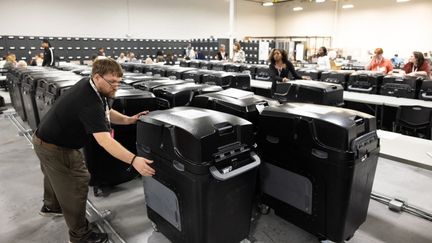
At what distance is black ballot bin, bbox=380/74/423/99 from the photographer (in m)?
4.70

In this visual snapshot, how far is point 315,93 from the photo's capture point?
362 cm

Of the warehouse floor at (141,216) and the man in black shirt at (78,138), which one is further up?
the man in black shirt at (78,138)

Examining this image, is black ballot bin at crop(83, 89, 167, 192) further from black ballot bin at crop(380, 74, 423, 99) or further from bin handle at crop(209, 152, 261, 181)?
black ballot bin at crop(380, 74, 423, 99)

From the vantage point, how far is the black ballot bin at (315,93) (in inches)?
141

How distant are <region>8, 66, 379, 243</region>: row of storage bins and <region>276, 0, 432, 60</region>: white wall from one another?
1512cm

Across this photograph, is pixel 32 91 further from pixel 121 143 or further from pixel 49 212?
pixel 49 212

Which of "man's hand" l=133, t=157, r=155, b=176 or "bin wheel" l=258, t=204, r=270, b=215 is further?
"bin wheel" l=258, t=204, r=270, b=215

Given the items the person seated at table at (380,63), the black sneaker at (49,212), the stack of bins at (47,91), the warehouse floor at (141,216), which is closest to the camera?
the warehouse floor at (141,216)

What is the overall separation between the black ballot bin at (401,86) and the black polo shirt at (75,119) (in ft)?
15.2

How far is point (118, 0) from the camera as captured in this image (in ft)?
43.8

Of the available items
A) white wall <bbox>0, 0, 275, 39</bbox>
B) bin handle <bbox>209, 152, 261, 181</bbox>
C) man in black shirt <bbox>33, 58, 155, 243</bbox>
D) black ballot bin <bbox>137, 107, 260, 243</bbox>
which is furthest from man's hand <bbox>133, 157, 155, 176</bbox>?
white wall <bbox>0, 0, 275, 39</bbox>

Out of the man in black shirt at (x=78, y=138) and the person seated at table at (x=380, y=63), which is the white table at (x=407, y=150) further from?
the person seated at table at (x=380, y=63)

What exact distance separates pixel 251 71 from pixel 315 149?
5.46m

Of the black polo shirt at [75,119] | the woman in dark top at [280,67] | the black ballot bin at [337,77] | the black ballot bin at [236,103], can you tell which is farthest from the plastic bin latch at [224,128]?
the black ballot bin at [337,77]
